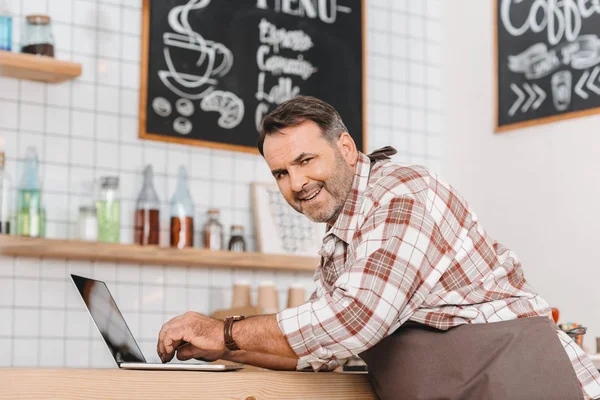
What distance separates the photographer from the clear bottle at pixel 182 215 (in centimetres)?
359

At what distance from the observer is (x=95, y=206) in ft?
11.3

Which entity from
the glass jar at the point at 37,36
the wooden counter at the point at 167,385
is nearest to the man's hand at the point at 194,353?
the wooden counter at the point at 167,385

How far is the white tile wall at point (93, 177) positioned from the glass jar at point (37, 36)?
0.40 ft

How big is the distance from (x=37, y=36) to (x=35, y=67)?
0.14 metres

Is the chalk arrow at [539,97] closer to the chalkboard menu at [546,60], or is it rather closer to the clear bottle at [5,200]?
the chalkboard menu at [546,60]

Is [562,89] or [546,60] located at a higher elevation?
[546,60]

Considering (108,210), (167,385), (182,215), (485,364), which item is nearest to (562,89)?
(182,215)

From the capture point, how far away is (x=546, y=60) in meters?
4.02

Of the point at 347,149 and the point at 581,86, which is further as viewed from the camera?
the point at 581,86

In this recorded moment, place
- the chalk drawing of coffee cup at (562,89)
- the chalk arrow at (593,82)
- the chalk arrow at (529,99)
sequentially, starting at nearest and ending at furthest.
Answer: the chalk arrow at (593,82) → the chalk drawing of coffee cup at (562,89) → the chalk arrow at (529,99)

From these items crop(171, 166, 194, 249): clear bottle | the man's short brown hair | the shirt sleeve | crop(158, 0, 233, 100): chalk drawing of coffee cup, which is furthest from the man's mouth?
crop(158, 0, 233, 100): chalk drawing of coffee cup

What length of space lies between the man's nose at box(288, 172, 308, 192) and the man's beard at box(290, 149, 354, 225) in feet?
0.05

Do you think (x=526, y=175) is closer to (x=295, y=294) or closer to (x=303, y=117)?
(x=295, y=294)

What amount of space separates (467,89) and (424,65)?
0.26m
